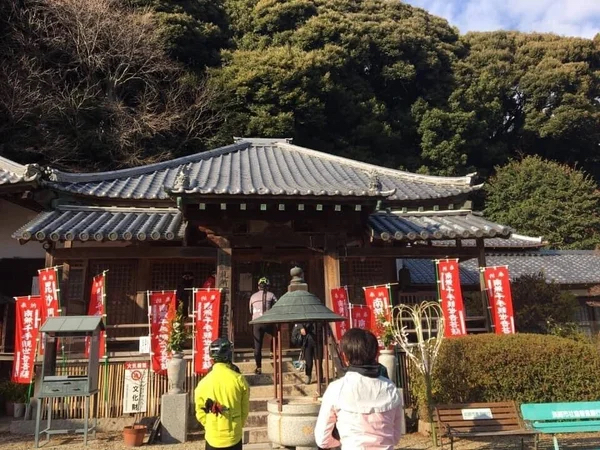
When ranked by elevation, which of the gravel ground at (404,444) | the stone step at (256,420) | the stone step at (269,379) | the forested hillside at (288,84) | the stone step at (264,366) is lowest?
the gravel ground at (404,444)

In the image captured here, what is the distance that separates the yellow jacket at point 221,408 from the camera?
4.17 metres

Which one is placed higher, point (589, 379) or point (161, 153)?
point (161, 153)

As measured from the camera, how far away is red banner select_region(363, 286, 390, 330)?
377 inches

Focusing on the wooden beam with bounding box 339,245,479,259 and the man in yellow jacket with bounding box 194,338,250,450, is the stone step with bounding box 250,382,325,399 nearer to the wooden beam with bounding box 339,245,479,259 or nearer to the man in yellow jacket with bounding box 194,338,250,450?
the wooden beam with bounding box 339,245,479,259

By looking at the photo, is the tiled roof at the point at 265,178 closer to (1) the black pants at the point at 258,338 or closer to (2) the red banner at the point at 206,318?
(2) the red banner at the point at 206,318

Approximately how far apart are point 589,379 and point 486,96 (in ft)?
95.1

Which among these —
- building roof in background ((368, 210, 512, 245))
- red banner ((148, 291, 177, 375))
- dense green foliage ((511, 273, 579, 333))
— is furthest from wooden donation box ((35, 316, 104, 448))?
dense green foliage ((511, 273, 579, 333))

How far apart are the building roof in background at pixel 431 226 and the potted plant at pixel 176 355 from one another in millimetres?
4661

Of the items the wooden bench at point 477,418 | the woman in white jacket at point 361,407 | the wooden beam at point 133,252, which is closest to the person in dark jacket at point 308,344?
the wooden bench at point 477,418

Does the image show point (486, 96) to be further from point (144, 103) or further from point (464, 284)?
point (144, 103)

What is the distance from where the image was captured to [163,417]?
25.5 ft

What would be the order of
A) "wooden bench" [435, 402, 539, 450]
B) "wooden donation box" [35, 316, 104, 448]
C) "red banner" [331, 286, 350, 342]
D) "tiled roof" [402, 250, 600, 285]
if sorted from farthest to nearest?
"tiled roof" [402, 250, 600, 285] → "red banner" [331, 286, 350, 342] → "wooden donation box" [35, 316, 104, 448] → "wooden bench" [435, 402, 539, 450]

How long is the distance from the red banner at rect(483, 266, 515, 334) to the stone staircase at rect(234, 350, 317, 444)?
4.33 m

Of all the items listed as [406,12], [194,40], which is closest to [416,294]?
[194,40]
